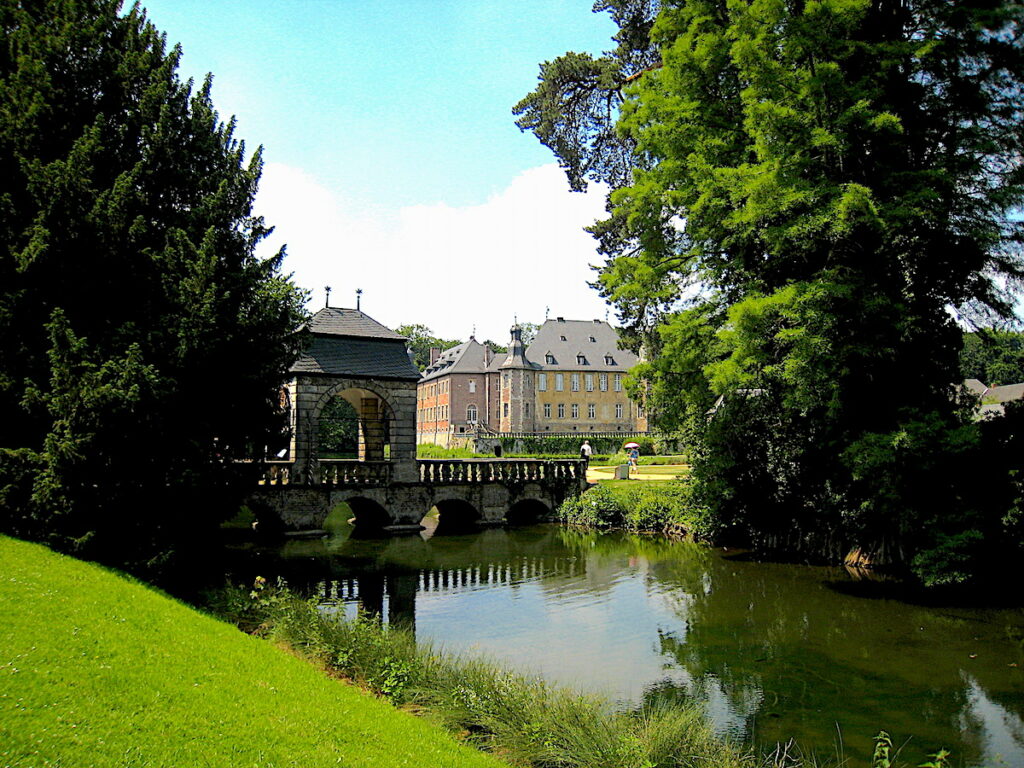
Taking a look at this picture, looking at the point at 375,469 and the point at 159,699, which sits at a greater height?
the point at 375,469

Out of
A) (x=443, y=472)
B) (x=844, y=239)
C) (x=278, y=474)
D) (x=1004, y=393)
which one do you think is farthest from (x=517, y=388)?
(x=844, y=239)

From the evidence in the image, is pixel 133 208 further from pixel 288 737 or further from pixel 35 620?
pixel 288 737

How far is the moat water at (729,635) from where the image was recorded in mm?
7262

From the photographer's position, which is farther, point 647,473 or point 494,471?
point 647,473

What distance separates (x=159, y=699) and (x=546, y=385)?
2100 inches

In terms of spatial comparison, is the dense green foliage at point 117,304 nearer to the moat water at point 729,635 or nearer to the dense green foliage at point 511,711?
the dense green foliage at point 511,711

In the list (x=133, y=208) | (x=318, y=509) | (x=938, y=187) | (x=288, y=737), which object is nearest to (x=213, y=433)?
(x=133, y=208)

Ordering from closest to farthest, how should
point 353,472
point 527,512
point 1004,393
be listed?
point 353,472, point 527,512, point 1004,393

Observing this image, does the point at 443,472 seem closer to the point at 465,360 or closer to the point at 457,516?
the point at 457,516

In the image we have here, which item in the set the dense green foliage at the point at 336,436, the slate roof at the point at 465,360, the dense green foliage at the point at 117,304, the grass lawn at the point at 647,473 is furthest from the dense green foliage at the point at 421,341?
the dense green foliage at the point at 117,304

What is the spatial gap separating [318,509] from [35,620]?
14365mm

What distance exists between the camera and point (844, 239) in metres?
12.6

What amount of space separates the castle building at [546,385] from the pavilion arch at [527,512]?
100 feet

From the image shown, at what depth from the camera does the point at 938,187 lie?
12523 mm
